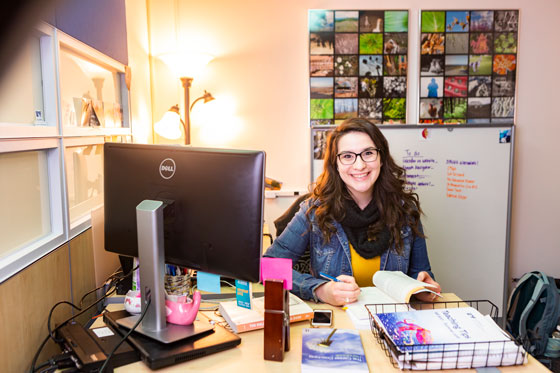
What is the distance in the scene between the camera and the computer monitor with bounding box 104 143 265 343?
1070 millimetres

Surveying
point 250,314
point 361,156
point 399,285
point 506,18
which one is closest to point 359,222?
point 361,156

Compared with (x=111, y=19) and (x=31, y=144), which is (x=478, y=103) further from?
(x=31, y=144)

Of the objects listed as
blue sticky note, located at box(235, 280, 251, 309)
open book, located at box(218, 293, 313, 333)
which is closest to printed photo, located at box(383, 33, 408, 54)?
open book, located at box(218, 293, 313, 333)

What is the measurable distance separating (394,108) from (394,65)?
0.92ft

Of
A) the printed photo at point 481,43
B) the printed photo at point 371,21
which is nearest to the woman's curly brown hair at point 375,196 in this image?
the printed photo at point 371,21

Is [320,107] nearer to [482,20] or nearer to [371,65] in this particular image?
[371,65]

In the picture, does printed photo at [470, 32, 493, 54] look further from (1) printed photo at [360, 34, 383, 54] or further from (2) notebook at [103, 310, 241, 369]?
(2) notebook at [103, 310, 241, 369]

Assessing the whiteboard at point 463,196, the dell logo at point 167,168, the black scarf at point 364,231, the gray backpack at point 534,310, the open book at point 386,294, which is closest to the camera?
the dell logo at point 167,168

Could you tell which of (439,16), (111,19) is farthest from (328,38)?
(111,19)

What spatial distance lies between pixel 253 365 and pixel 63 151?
901 mm

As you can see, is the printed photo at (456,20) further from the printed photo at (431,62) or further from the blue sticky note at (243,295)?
the blue sticky note at (243,295)

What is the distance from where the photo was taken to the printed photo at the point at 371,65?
9.64ft

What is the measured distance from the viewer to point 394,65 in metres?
2.94

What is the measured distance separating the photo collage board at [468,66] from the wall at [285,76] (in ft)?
0.22
